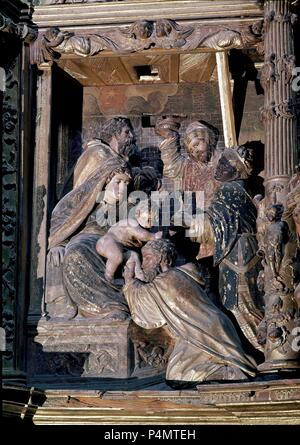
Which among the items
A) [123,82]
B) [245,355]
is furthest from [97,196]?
[245,355]

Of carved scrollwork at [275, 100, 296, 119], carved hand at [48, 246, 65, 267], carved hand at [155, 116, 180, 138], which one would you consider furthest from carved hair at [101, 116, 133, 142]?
carved scrollwork at [275, 100, 296, 119]

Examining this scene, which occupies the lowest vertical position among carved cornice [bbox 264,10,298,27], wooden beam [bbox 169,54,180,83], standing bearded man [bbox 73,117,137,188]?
standing bearded man [bbox 73,117,137,188]

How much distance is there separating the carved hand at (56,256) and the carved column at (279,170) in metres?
1.75

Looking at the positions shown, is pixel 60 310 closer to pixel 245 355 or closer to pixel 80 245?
pixel 80 245

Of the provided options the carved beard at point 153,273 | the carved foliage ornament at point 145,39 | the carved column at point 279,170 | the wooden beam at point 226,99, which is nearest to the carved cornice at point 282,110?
the carved column at point 279,170

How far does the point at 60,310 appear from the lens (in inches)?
444

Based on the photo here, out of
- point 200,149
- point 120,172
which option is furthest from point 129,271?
point 200,149

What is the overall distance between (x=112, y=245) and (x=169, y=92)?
1.74m

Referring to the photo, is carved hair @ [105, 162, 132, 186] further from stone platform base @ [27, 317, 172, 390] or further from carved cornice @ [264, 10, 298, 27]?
carved cornice @ [264, 10, 298, 27]

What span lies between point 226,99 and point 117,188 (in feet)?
3.97

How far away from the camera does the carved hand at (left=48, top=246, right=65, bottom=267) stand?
37.3 feet

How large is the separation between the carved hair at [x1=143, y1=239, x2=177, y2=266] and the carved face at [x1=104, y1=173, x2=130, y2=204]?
2.11 ft

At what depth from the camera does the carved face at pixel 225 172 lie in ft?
37.9
